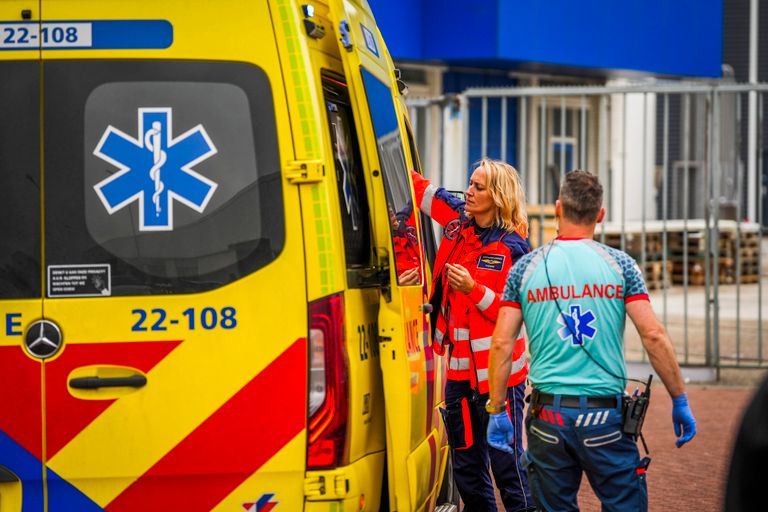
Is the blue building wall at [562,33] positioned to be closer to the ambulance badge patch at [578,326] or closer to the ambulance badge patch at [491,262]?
the ambulance badge patch at [491,262]

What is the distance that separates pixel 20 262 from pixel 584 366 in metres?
1.93

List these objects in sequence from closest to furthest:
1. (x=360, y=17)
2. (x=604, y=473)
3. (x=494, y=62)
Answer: (x=604, y=473), (x=360, y=17), (x=494, y=62)

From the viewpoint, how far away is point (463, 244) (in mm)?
5777

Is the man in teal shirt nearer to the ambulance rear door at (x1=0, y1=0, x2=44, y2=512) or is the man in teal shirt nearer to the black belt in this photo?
the black belt

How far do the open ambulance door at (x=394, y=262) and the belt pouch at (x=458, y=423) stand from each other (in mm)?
727

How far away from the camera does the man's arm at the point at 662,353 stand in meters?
4.43

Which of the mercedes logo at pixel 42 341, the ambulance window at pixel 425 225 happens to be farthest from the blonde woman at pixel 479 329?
the mercedes logo at pixel 42 341

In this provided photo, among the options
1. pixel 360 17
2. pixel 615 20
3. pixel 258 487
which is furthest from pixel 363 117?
pixel 615 20

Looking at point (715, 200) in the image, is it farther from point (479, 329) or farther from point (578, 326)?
point (578, 326)

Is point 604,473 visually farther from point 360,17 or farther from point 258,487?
point 360,17

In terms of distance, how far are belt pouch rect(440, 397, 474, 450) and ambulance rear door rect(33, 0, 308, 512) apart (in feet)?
5.84

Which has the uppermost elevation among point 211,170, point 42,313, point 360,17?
point 360,17

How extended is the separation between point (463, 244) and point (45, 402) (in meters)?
2.41

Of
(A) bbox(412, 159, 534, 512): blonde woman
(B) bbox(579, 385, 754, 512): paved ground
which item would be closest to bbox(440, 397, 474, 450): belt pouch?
(A) bbox(412, 159, 534, 512): blonde woman
